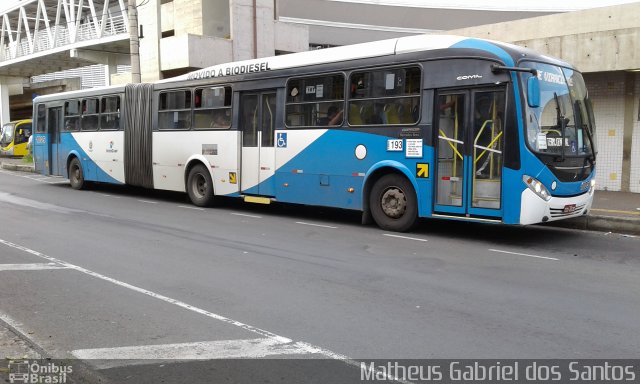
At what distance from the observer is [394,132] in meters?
10.6

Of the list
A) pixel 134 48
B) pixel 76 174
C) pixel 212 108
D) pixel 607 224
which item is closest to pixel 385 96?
pixel 607 224

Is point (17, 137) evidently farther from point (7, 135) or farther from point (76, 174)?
point (76, 174)

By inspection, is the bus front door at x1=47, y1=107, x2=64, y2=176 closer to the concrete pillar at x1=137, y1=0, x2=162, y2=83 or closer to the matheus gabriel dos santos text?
the concrete pillar at x1=137, y1=0, x2=162, y2=83

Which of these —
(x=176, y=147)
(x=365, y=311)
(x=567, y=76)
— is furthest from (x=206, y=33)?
(x=365, y=311)

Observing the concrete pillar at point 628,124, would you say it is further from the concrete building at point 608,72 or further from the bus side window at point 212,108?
the bus side window at point 212,108

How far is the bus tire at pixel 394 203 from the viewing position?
10.5 m

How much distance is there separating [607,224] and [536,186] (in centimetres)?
291

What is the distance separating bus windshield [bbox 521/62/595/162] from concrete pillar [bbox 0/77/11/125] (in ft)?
165

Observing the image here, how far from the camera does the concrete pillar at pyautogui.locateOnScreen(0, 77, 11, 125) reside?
49531 mm

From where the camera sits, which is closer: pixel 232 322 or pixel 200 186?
pixel 232 322

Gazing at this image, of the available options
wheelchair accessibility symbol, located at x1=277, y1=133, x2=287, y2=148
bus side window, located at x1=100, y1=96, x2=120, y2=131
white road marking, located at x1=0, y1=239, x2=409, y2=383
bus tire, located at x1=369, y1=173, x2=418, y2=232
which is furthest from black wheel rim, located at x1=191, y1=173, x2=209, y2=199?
white road marking, located at x1=0, y1=239, x2=409, y2=383

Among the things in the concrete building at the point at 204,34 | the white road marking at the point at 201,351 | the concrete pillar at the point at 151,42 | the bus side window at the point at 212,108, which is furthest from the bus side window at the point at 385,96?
the concrete pillar at the point at 151,42

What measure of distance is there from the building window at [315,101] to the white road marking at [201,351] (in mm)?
7154

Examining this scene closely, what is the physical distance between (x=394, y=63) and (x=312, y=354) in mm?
7088
